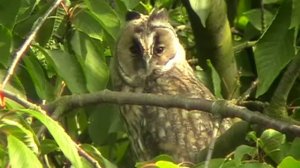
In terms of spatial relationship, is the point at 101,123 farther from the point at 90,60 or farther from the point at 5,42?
the point at 5,42

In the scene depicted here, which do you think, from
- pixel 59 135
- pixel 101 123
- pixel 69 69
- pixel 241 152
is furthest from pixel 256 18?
pixel 59 135

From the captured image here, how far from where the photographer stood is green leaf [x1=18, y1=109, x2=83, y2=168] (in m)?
1.82

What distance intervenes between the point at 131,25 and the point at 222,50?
0.65m

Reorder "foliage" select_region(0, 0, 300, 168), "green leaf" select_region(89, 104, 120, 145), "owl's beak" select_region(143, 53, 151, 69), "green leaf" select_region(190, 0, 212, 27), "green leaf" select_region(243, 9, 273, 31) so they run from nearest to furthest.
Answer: "foliage" select_region(0, 0, 300, 168)
"green leaf" select_region(190, 0, 212, 27)
"green leaf" select_region(243, 9, 273, 31)
"green leaf" select_region(89, 104, 120, 145)
"owl's beak" select_region(143, 53, 151, 69)

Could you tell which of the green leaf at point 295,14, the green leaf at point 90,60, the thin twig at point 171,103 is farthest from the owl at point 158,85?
the green leaf at point 295,14

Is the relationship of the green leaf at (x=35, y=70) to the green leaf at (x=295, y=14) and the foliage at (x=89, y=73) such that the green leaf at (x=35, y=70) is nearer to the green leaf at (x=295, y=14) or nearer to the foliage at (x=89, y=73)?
the foliage at (x=89, y=73)

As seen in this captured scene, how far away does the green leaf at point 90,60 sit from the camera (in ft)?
9.14

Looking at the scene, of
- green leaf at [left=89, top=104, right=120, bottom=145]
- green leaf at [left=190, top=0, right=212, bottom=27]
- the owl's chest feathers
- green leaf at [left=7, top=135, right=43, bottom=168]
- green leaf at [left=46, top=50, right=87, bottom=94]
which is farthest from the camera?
the owl's chest feathers

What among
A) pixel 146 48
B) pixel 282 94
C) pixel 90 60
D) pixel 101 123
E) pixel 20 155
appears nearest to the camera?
pixel 20 155

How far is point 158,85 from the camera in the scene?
4148 millimetres

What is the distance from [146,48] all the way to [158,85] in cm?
20

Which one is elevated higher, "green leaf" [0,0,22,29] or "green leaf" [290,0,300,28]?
"green leaf" [0,0,22,29]

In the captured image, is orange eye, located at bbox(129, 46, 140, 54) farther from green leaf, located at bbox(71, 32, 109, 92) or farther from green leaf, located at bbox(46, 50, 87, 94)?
green leaf, located at bbox(46, 50, 87, 94)

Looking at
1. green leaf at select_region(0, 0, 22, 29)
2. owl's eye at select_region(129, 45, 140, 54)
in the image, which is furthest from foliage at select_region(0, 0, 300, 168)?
owl's eye at select_region(129, 45, 140, 54)
